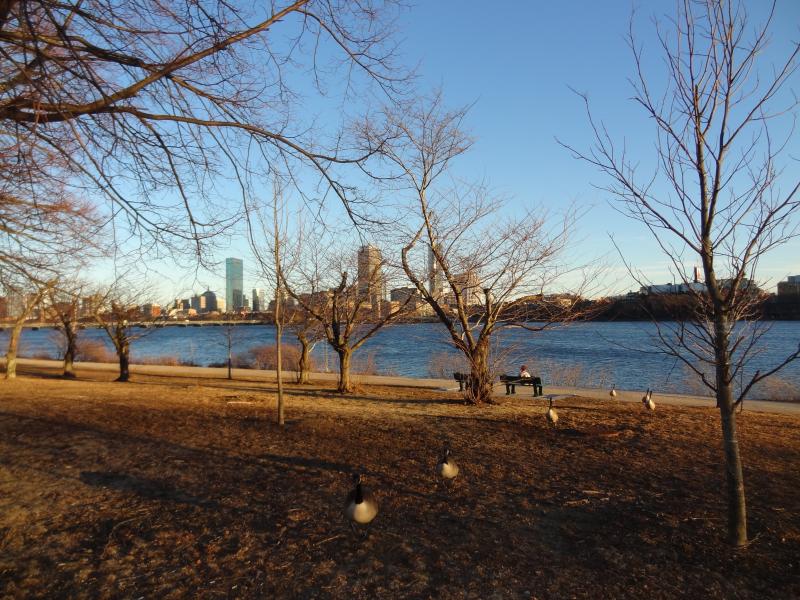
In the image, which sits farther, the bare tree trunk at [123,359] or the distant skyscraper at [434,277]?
the bare tree trunk at [123,359]

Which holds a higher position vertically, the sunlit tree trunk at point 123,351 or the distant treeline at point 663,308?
the distant treeline at point 663,308

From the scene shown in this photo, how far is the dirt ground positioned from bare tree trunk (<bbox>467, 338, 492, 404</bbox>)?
8.51 feet

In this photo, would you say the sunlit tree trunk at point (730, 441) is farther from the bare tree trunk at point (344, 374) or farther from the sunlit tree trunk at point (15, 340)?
the sunlit tree trunk at point (15, 340)

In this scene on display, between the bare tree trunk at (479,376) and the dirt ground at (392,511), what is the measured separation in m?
2.59

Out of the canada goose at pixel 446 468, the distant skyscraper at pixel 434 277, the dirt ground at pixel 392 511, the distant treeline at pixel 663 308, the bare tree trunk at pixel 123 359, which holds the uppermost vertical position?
the distant skyscraper at pixel 434 277

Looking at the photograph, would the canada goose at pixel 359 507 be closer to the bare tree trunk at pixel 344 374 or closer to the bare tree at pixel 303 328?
the bare tree trunk at pixel 344 374

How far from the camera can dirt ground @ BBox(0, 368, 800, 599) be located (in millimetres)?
3516

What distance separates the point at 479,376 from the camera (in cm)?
1123

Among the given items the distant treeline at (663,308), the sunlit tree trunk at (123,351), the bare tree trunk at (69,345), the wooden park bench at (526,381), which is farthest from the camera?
the bare tree trunk at (69,345)

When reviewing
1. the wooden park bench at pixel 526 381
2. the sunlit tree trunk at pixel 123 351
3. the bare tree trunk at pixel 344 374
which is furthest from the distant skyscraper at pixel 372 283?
the sunlit tree trunk at pixel 123 351

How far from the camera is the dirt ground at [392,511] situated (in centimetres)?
352

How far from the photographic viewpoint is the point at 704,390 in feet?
62.9

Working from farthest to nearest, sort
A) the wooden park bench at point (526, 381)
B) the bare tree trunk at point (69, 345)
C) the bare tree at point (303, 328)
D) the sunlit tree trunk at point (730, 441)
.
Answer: the bare tree trunk at point (69, 345), the bare tree at point (303, 328), the wooden park bench at point (526, 381), the sunlit tree trunk at point (730, 441)

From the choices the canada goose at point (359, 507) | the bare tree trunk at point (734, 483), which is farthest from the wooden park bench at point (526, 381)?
the canada goose at point (359, 507)
